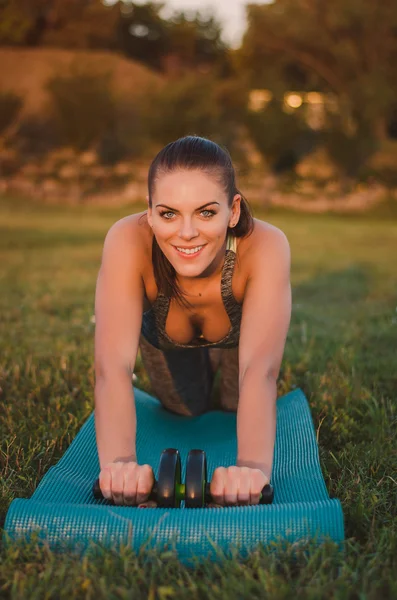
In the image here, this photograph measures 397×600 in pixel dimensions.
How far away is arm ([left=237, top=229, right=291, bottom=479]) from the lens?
238 centimetres

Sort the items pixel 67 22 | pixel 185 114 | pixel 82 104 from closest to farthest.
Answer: pixel 185 114 → pixel 82 104 → pixel 67 22

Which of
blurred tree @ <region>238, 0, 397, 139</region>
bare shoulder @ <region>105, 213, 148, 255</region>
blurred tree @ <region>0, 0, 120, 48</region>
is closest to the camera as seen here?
bare shoulder @ <region>105, 213, 148, 255</region>

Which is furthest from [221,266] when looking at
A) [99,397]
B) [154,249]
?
[99,397]

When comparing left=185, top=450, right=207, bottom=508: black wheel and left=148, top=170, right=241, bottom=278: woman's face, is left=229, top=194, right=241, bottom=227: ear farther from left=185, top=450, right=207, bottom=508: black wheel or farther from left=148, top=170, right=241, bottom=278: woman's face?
left=185, top=450, right=207, bottom=508: black wheel

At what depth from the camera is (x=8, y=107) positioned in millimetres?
23328

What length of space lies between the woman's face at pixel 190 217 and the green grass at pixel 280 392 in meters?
0.98

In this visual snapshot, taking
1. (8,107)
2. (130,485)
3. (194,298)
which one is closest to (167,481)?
(130,485)

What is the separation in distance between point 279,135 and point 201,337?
20.1 m

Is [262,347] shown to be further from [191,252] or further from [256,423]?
[191,252]

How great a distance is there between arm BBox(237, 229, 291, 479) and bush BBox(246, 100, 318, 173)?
2028 cm

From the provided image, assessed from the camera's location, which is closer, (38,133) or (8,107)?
(8,107)

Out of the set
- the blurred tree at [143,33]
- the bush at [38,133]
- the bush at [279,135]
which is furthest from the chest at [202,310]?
the blurred tree at [143,33]

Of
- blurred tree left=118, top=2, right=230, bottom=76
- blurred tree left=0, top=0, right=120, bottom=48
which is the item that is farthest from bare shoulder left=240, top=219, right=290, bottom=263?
blurred tree left=118, top=2, right=230, bottom=76

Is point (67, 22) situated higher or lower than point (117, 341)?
higher
